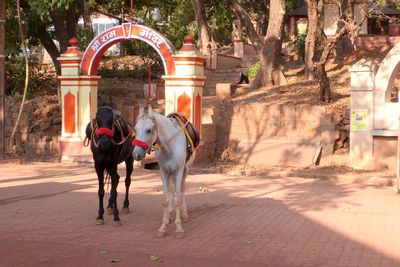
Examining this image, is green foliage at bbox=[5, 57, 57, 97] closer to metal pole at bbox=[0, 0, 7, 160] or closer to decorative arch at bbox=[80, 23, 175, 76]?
metal pole at bbox=[0, 0, 7, 160]

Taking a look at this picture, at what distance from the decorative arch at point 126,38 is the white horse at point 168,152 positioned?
905cm

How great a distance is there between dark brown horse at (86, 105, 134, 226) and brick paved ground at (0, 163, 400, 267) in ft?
1.27

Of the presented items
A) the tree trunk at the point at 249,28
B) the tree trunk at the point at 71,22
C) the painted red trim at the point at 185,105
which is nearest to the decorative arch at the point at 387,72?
the painted red trim at the point at 185,105

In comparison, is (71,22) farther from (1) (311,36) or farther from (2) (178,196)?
(2) (178,196)

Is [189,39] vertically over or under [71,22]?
under

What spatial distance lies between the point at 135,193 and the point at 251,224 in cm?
410

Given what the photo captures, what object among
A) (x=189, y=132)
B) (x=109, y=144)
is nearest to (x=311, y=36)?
(x=189, y=132)

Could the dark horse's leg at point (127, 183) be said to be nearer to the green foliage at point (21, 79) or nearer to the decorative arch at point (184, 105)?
the decorative arch at point (184, 105)

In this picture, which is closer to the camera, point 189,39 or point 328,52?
point 189,39

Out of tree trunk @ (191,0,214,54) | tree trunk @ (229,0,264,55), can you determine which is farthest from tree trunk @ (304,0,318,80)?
tree trunk @ (191,0,214,54)

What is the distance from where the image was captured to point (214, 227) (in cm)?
906

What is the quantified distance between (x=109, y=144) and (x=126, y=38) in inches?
398

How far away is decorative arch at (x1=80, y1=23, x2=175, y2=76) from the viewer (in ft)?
58.7

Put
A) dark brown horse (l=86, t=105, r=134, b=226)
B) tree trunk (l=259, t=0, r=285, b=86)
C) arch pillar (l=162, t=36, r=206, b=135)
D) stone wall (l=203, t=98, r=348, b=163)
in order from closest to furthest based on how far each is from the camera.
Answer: dark brown horse (l=86, t=105, r=134, b=226)
arch pillar (l=162, t=36, r=206, b=135)
stone wall (l=203, t=98, r=348, b=163)
tree trunk (l=259, t=0, r=285, b=86)
